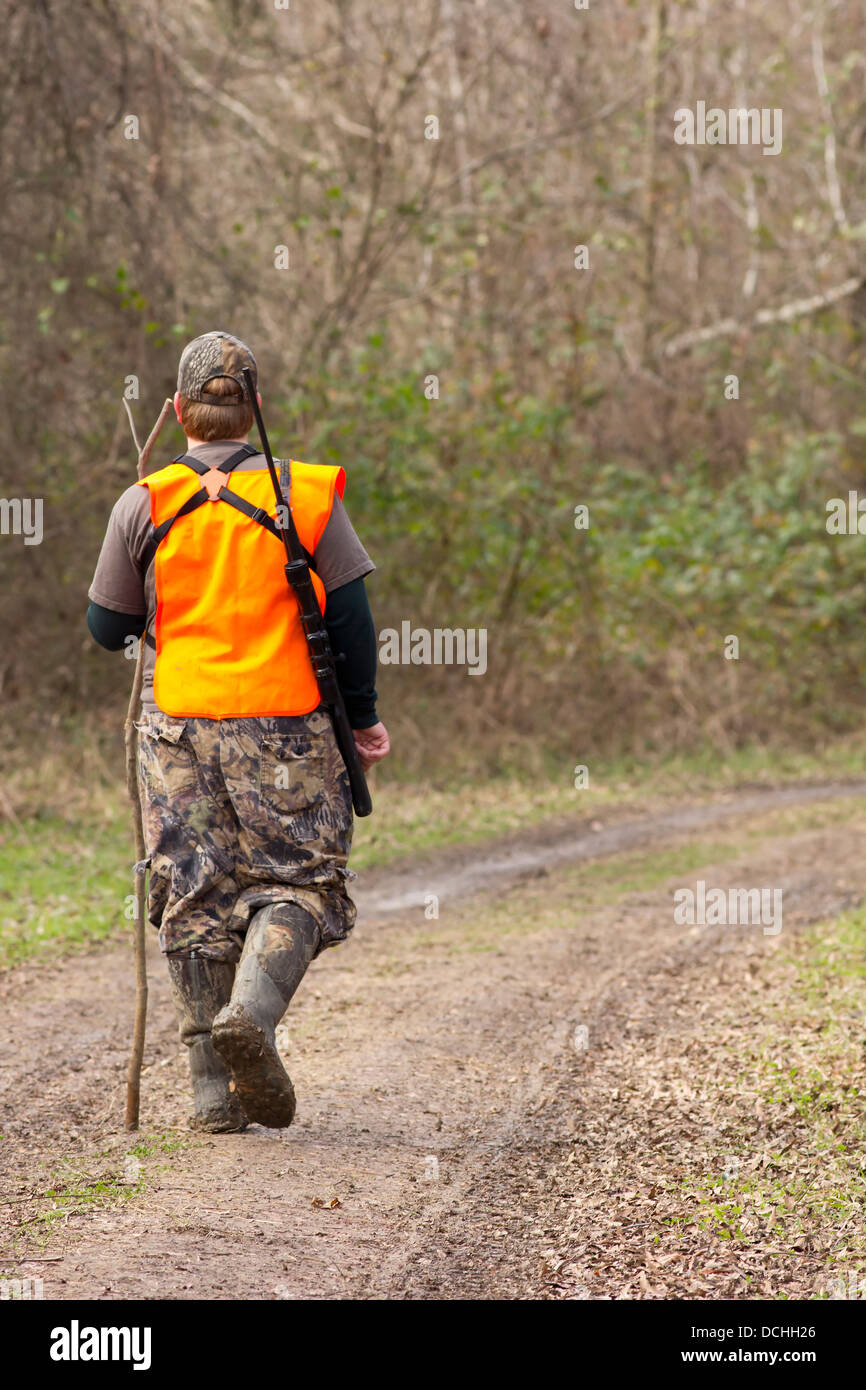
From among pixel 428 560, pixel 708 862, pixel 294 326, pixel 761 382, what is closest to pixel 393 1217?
pixel 708 862

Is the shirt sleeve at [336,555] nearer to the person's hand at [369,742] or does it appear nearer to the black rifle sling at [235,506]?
the black rifle sling at [235,506]

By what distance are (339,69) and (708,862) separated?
1020 cm

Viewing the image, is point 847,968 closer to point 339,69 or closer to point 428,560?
point 428,560

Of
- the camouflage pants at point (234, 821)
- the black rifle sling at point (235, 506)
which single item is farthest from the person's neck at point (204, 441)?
the camouflage pants at point (234, 821)

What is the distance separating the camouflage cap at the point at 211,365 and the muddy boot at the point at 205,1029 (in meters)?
1.54

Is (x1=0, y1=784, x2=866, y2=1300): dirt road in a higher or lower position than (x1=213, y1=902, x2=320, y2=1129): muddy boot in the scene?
lower

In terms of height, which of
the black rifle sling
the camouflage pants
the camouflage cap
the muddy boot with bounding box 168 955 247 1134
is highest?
the camouflage cap

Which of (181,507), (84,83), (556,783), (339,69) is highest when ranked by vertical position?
(339,69)

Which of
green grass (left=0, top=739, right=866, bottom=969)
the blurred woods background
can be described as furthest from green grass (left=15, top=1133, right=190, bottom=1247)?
the blurred woods background

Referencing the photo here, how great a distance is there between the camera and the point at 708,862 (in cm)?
1030

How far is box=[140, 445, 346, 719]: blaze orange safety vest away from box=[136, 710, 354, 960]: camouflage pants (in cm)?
8

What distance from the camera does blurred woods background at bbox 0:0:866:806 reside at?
13.2 meters

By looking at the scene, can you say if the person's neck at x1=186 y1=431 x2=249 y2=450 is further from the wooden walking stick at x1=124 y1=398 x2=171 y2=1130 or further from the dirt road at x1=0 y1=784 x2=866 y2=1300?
the dirt road at x1=0 y1=784 x2=866 y2=1300

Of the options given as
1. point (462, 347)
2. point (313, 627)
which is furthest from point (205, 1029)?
point (462, 347)
